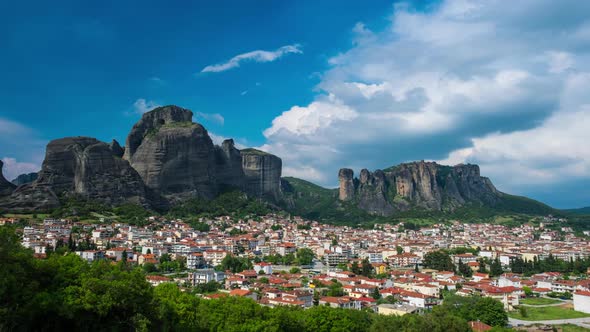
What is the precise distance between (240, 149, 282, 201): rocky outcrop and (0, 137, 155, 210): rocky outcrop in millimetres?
62905

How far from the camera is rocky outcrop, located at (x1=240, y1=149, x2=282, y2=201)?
190m

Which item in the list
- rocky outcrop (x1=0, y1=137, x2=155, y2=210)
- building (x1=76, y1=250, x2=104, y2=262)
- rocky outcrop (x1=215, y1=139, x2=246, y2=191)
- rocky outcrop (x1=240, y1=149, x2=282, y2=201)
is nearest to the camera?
building (x1=76, y1=250, x2=104, y2=262)

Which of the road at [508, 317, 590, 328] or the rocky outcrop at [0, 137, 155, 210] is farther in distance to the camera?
the rocky outcrop at [0, 137, 155, 210]

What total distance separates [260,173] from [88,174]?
78449 mm

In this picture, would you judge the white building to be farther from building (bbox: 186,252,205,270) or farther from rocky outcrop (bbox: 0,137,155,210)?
rocky outcrop (bbox: 0,137,155,210)

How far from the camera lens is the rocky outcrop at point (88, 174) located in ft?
400

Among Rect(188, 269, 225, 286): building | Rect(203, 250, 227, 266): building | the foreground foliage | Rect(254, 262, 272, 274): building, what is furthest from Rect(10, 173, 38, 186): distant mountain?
the foreground foliage

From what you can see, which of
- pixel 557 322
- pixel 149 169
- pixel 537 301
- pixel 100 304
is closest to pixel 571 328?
pixel 557 322

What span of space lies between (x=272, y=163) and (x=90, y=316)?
17024 centimetres

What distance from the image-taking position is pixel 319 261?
96562 mm

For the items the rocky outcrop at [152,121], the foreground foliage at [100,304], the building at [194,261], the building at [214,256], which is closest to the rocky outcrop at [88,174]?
the rocky outcrop at [152,121]

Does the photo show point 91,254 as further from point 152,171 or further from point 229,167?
point 229,167

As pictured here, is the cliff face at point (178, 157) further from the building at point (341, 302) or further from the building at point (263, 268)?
the building at point (341, 302)

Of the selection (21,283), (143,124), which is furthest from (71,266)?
(143,124)
